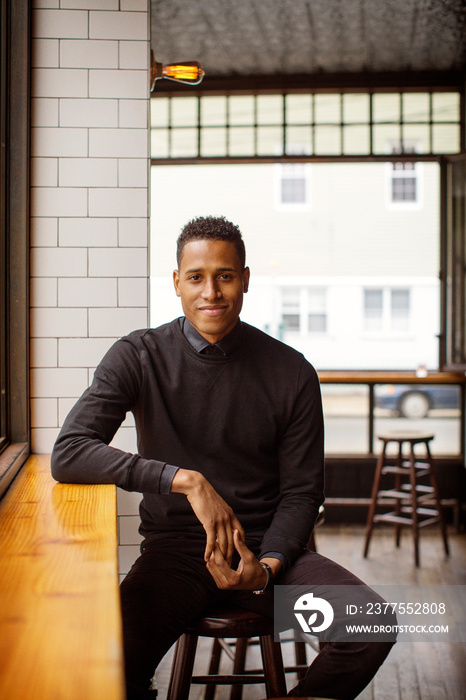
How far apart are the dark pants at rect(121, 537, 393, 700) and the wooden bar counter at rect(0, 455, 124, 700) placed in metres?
0.22

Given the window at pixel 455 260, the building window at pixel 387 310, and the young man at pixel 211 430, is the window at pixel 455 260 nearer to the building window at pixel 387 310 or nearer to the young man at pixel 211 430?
the young man at pixel 211 430

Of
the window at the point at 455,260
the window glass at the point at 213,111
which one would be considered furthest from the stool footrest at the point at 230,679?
the window glass at the point at 213,111

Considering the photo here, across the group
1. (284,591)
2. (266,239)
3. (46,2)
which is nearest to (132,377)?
(284,591)

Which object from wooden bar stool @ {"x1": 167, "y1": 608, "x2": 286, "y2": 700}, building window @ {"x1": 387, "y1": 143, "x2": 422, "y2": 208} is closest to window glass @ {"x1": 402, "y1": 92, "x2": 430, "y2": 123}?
wooden bar stool @ {"x1": 167, "y1": 608, "x2": 286, "y2": 700}

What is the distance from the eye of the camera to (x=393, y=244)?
13.5 meters

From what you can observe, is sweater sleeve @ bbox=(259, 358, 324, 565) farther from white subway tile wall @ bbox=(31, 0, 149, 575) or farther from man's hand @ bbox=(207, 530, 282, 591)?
white subway tile wall @ bbox=(31, 0, 149, 575)

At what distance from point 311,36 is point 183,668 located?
13.1 ft

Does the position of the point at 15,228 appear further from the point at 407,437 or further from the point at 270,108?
the point at 270,108

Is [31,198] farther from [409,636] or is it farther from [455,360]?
[455,360]

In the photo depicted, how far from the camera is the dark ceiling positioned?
3.91 metres

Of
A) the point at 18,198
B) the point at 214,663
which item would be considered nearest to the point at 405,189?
the point at 18,198

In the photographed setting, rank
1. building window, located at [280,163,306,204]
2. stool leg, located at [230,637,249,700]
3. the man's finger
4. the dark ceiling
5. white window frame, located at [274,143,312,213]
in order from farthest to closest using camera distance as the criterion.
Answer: building window, located at [280,163,306,204] → white window frame, located at [274,143,312,213] → the dark ceiling → stool leg, located at [230,637,249,700] → the man's finger

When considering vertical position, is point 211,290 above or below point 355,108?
below

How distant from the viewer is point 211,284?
5.62 feet
